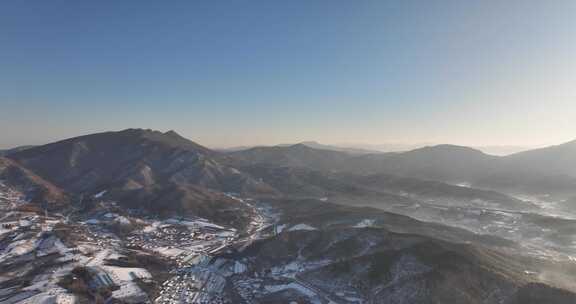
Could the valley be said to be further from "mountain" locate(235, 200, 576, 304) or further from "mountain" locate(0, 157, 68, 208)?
"mountain" locate(0, 157, 68, 208)

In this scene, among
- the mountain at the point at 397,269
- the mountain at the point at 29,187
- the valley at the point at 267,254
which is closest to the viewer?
the mountain at the point at 397,269

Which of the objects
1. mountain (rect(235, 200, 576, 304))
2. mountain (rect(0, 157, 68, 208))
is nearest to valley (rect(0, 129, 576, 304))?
mountain (rect(235, 200, 576, 304))

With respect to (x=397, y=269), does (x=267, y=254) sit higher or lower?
lower

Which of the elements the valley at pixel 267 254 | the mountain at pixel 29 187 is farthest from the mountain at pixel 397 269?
the mountain at pixel 29 187

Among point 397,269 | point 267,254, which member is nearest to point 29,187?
point 267,254

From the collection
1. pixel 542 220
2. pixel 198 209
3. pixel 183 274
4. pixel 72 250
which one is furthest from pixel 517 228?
pixel 72 250

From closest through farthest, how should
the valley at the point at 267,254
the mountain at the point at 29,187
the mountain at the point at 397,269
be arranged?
1. the mountain at the point at 397,269
2. the valley at the point at 267,254
3. the mountain at the point at 29,187

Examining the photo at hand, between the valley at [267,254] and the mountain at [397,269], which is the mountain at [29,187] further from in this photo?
the mountain at [397,269]

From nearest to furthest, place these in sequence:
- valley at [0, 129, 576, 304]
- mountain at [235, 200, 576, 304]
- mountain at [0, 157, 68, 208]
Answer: mountain at [235, 200, 576, 304] → valley at [0, 129, 576, 304] → mountain at [0, 157, 68, 208]

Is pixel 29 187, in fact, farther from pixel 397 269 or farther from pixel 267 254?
pixel 397 269

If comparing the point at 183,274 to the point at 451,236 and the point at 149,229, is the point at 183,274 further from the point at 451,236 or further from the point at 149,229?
the point at 451,236
